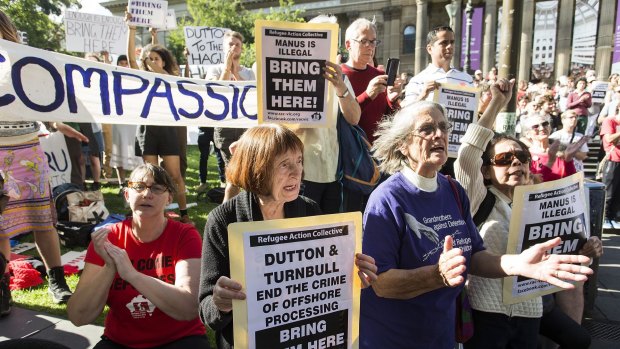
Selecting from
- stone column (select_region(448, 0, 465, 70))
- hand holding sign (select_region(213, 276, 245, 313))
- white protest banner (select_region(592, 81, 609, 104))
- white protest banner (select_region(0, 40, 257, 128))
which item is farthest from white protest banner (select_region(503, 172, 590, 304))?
stone column (select_region(448, 0, 465, 70))

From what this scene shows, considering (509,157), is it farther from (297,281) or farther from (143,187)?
(143,187)

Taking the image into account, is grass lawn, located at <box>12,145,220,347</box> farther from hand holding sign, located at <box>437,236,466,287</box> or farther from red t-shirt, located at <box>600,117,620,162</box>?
red t-shirt, located at <box>600,117,620,162</box>

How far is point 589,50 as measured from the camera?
30906 mm

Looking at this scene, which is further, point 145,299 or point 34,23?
point 34,23

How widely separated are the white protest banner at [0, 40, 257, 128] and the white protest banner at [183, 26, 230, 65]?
5977 mm

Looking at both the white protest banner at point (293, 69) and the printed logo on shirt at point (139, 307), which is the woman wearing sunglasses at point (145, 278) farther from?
the white protest banner at point (293, 69)

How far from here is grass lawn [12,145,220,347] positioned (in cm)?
352

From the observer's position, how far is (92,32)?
9.24 metres

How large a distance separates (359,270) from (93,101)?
274cm


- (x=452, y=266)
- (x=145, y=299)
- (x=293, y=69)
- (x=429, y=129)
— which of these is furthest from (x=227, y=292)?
(x=293, y=69)

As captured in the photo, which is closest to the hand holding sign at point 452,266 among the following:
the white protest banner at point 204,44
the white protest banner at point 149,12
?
the white protest banner at point 149,12

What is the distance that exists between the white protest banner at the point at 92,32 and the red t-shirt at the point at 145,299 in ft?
26.9

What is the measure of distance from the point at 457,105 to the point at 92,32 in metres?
8.12

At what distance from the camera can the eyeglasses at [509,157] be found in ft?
8.34
